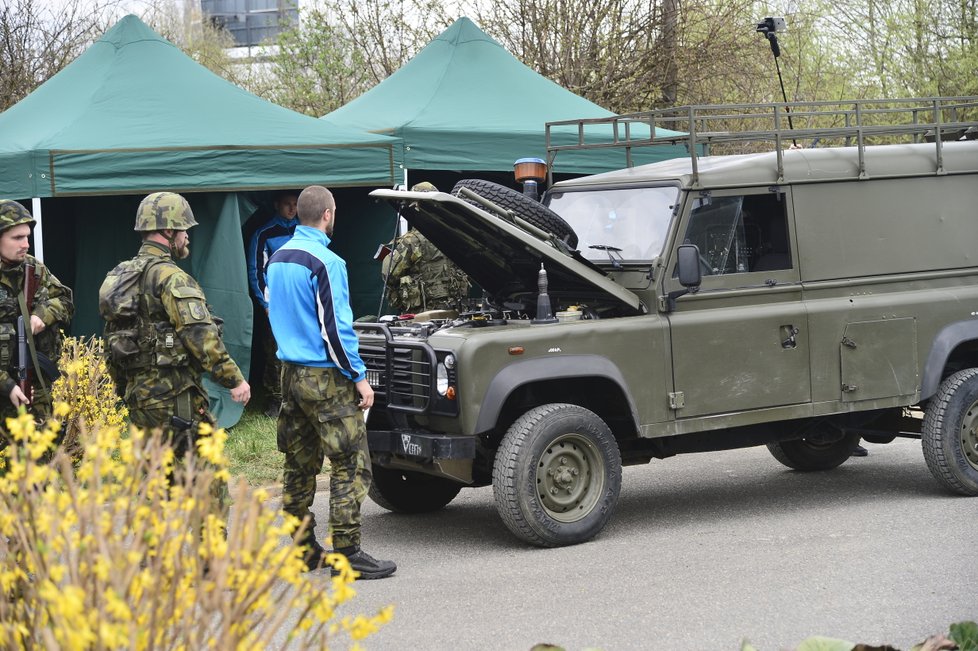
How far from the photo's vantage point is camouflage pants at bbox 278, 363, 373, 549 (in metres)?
6.09

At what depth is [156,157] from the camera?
407 inches

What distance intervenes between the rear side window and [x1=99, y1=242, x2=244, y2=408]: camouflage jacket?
105 inches

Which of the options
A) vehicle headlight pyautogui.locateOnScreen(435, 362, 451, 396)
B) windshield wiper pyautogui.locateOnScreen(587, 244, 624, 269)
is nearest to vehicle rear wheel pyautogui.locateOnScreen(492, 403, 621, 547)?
vehicle headlight pyautogui.locateOnScreen(435, 362, 451, 396)

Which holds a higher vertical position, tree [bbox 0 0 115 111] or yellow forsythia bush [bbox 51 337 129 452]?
tree [bbox 0 0 115 111]

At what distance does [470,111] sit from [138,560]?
33.6ft

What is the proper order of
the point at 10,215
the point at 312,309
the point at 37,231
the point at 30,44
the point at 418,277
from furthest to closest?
the point at 30,44 → the point at 418,277 → the point at 37,231 → the point at 10,215 → the point at 312,309

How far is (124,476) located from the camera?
10.4 feet

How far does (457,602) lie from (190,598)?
2913 millimetres

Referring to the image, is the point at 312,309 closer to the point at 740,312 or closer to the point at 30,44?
the point at 740,312

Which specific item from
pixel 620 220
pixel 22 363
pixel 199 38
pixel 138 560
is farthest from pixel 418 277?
pixel 199 38

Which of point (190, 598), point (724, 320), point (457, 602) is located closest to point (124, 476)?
point (190, 598)

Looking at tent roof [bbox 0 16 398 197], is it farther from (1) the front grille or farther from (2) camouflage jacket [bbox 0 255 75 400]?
(1) the front grille

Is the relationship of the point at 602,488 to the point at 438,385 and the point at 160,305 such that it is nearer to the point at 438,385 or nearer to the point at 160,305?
the point at 438,385

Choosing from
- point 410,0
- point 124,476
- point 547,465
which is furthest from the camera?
point 410,0
